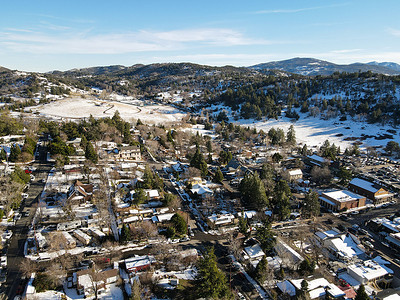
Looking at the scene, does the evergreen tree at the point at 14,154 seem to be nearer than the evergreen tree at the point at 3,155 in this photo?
No

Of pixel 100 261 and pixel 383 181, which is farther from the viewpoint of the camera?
pixel 383 181

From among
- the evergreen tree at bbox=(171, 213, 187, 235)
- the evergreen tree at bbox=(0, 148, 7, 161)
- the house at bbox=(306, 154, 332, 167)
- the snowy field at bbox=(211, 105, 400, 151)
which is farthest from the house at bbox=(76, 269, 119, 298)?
the snowy field at bbox=(211, 105, 400, 151)

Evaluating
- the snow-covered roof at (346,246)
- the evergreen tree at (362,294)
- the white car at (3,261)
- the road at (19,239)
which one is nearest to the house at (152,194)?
the road at (19,239)

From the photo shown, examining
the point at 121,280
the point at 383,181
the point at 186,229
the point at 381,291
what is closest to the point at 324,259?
the point at 381,291

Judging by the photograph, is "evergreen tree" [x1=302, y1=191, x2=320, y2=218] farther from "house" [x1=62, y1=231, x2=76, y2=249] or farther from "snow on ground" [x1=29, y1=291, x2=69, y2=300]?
"snow on ground" [x1=29, y1=291, x2=69, y2=300]

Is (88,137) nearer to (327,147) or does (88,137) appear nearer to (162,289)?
(162,289)

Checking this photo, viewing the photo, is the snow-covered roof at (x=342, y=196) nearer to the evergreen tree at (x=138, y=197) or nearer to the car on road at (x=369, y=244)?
the car on road at (x=369, y=244)
